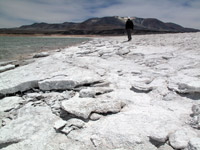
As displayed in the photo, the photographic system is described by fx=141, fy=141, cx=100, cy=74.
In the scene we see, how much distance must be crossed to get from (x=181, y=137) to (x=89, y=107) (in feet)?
3.04

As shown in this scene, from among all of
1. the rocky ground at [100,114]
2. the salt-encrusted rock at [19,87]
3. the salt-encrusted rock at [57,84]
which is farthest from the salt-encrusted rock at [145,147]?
the salt-encrusted rock at [19,87]

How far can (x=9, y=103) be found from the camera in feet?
6.87

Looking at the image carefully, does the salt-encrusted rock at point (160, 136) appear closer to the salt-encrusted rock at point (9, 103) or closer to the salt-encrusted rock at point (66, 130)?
the salt-encrusted rock at point (66, 130)

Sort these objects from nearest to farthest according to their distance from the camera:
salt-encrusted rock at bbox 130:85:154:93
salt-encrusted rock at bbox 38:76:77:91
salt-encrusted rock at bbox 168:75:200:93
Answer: salt-encrusted rock at bbox 168:75:200:93 < salt-encrusted rock at bbox 130:85:154:93 < salt-encrusted rock at bbox 38:76:77:91

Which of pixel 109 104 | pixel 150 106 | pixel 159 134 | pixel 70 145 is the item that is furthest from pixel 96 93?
pixel 159 134

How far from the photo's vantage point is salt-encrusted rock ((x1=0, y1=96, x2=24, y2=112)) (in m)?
1.97

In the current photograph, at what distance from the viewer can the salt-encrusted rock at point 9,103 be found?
1971 mm

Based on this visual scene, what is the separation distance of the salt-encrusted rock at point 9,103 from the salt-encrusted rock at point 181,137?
6.48ft

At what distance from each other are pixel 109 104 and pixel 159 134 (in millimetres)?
622

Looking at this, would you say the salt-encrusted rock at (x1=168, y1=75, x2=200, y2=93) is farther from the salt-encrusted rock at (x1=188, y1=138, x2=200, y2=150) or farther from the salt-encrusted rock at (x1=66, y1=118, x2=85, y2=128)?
the salt-encrusted rock at (x1=66, y1=118, x2=85, y2=128)

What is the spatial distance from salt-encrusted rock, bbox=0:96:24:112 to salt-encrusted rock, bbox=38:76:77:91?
0.39 metres

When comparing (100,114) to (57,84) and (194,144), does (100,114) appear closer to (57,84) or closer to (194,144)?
(194,144)

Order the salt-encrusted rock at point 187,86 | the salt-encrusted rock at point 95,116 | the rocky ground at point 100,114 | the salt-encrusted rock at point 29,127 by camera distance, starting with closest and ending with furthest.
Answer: the rocky ground at point 100,114 → the salt-encrusted rock at point 29,127 → the salt-encrusted rock at point 95,116 → the salt-encrusted rock at point 187,86

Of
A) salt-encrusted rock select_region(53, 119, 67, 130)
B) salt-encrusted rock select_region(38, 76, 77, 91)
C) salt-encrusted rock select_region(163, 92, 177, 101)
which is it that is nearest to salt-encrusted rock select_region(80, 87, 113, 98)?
salt-encrusted rock select_region(38, 76, 77, 91)
